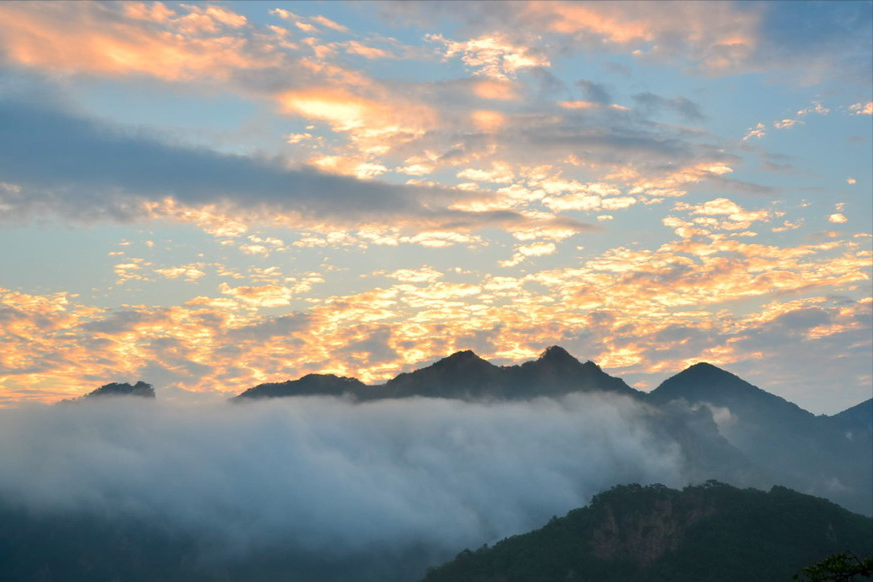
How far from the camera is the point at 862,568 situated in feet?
199

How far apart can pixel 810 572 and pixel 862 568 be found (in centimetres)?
361

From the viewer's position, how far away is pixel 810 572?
63062mm
